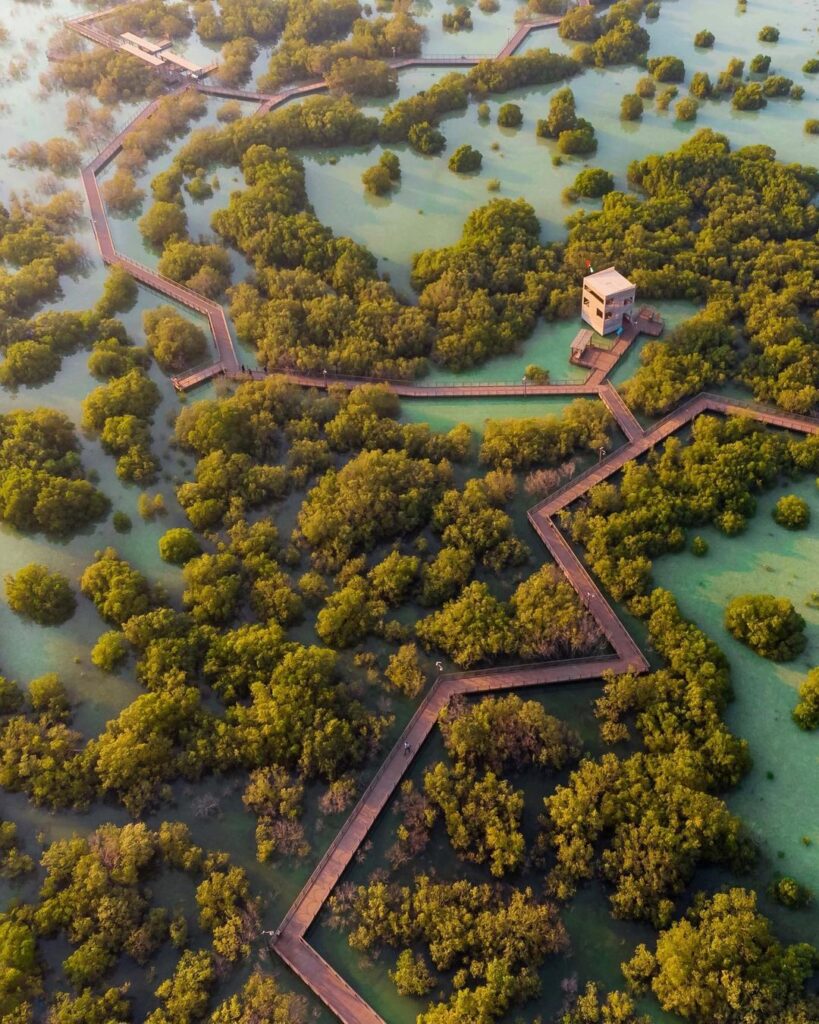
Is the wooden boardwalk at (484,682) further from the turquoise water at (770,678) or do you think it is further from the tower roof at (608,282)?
the tower roof at (608,282)

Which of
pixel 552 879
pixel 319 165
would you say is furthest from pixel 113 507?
pixel 319 165

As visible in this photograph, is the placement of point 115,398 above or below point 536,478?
above

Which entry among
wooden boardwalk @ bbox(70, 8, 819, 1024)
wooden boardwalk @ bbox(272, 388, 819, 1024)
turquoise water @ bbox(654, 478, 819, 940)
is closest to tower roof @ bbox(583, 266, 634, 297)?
wooden boardwalk @ bbox(70, 8, 819, 1024)

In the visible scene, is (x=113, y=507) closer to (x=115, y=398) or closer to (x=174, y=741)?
(x=115, y=398)

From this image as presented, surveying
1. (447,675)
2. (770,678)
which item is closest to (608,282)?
(770,678)

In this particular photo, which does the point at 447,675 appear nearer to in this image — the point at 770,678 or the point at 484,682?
the point at 484,682

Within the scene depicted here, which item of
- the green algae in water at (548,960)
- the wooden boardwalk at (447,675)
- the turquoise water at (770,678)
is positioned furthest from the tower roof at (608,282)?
the green algae in water at (548,960)

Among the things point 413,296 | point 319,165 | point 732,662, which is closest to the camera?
point 732,662

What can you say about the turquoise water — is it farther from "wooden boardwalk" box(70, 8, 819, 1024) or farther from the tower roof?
the tower roof
